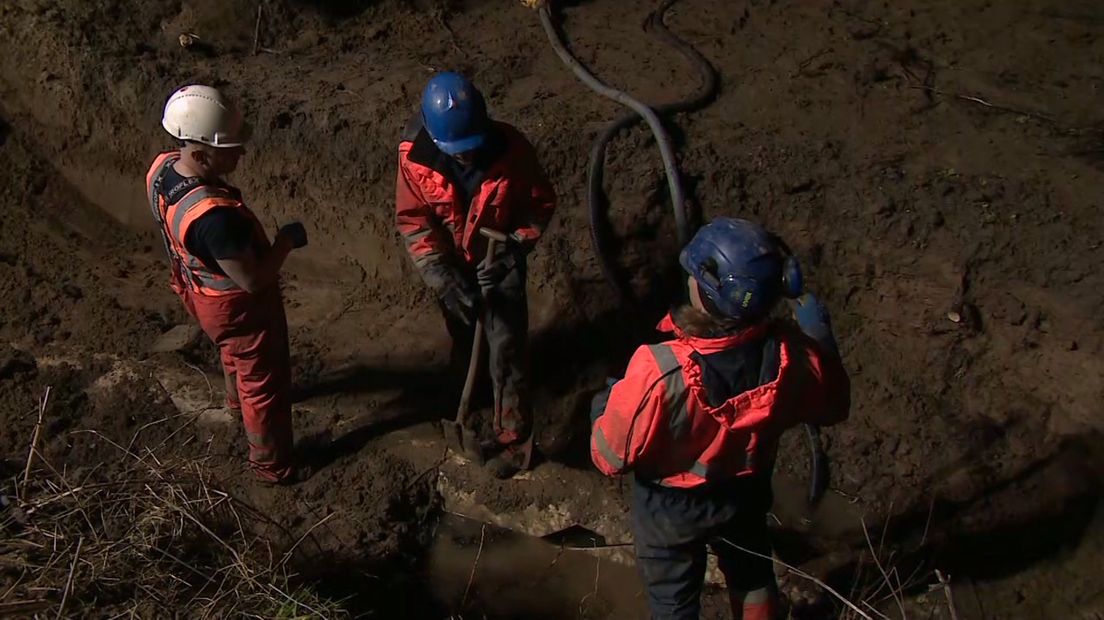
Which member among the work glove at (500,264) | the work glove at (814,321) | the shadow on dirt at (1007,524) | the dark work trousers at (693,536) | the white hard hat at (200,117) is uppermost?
the white hard hat at (200,117)

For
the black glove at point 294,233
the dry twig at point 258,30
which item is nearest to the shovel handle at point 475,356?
the black glove at point 294,233

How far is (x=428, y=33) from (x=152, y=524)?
16.1 ft

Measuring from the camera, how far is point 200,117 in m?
3.58

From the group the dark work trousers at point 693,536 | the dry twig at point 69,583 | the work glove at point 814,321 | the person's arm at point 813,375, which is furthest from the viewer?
the dark work trousers at point 693,536

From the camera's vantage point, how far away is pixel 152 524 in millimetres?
2932

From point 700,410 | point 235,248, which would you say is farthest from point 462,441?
point 700,410

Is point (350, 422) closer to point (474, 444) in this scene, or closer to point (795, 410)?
point (474, 444)

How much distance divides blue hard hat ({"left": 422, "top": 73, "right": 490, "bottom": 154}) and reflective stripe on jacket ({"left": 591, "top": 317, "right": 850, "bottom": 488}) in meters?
1.41

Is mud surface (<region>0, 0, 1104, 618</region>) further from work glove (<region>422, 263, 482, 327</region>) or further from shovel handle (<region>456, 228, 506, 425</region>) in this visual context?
work glove (<region>422, 263, 482, 327</region>)

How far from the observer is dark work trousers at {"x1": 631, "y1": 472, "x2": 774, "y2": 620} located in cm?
315

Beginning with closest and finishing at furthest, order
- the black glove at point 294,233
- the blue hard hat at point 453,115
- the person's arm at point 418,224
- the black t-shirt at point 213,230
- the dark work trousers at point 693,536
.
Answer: the dark work trousers at point 693,536 < the black t-shirt at point 213,230 < the blue hard hat at point 453,115 < the black glove at point 294,233 < the person's arm at point 418,224

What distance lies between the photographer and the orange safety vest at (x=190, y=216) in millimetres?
3596

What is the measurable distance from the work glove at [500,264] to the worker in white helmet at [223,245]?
849 millimetres

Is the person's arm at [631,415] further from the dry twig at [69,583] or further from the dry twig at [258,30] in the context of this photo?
the dry twig at [258,30]
